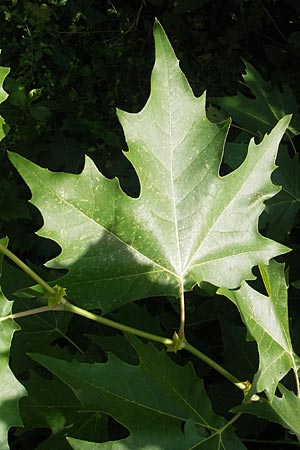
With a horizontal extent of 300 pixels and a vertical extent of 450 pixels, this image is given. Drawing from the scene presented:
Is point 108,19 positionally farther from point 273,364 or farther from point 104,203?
point 273,364

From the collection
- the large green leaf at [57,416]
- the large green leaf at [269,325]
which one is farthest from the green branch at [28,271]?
the large green leaf at [57,416]

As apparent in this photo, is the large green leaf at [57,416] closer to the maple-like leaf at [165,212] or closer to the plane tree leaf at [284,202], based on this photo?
the maple-like leaf at [165,212]

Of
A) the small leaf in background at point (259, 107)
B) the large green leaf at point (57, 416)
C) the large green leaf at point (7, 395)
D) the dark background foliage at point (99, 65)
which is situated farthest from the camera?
the dark background foliage at point (99, 65)

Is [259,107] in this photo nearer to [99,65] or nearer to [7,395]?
[99,65]

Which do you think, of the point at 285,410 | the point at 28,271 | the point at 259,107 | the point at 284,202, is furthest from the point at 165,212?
the point at 259,107

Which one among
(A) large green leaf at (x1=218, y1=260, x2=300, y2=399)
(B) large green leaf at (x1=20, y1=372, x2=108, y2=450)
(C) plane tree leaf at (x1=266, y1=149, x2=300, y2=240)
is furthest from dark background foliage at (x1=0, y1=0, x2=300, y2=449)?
(A) large green leaf at (x1=218, y1=260, x2=300, y2=399)

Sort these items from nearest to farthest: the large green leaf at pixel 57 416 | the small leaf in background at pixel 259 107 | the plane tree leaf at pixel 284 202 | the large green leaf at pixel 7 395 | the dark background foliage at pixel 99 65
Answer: the large green leaf at pixel 7 395
the large green leaf at pixel 57 416
the plane tree leaf at pixel 284 202
the small leaf in background at pixel 259 107
the dark background foliage at pixel 99 65

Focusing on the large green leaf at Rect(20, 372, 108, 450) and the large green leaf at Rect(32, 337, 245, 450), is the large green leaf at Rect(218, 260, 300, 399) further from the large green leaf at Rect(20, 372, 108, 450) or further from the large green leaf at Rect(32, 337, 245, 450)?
the large green leaf at Rect(20, 372, 108, 450)
